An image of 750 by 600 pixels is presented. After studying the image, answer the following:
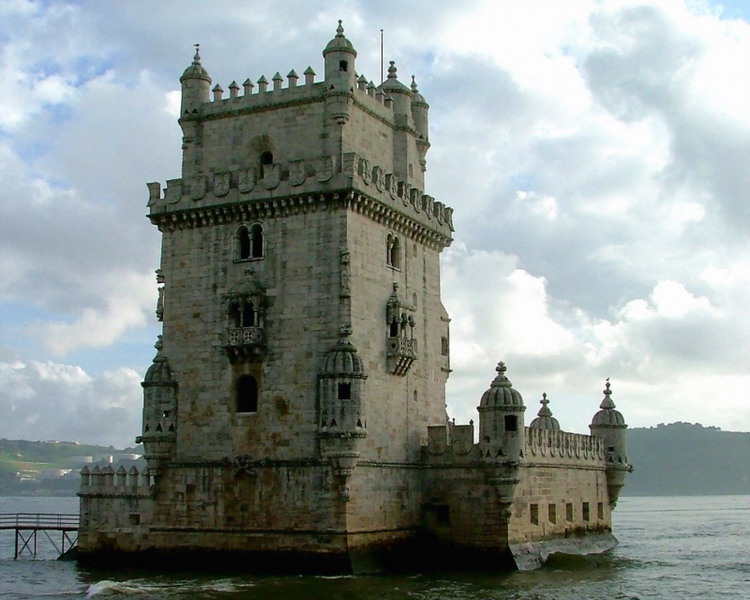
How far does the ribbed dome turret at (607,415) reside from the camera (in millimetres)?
64062

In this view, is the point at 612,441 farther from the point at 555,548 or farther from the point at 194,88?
the point at 194,88

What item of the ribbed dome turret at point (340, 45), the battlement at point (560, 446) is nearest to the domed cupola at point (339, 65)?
the ribbed dome turret at point (340, 45)

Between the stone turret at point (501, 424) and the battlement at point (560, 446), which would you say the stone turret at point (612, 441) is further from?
the stone turret at point (501, 424)

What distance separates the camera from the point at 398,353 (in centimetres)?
4953

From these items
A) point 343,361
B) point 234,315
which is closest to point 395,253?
point 343,361

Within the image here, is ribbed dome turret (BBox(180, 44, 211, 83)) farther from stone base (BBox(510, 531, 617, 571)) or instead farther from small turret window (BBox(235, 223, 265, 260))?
stone base (BBox(510, 531, 617, 571))

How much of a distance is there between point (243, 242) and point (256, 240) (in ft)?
2.44

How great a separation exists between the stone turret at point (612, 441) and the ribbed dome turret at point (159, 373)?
25.7m

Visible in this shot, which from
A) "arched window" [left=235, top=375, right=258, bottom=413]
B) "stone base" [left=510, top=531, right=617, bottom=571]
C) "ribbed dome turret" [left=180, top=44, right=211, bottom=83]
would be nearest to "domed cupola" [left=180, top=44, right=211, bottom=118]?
"ribbed dome turret" [left=180, top=44, right=211, bottom=83]

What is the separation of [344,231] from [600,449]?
23023 millimetres

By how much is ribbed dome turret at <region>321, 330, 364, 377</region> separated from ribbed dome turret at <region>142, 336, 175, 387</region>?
7.56 meters

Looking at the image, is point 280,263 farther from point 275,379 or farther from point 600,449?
point 600,449

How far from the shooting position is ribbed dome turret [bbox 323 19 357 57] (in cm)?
4956

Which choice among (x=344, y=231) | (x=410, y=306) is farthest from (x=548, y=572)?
(x=344, y=231)
